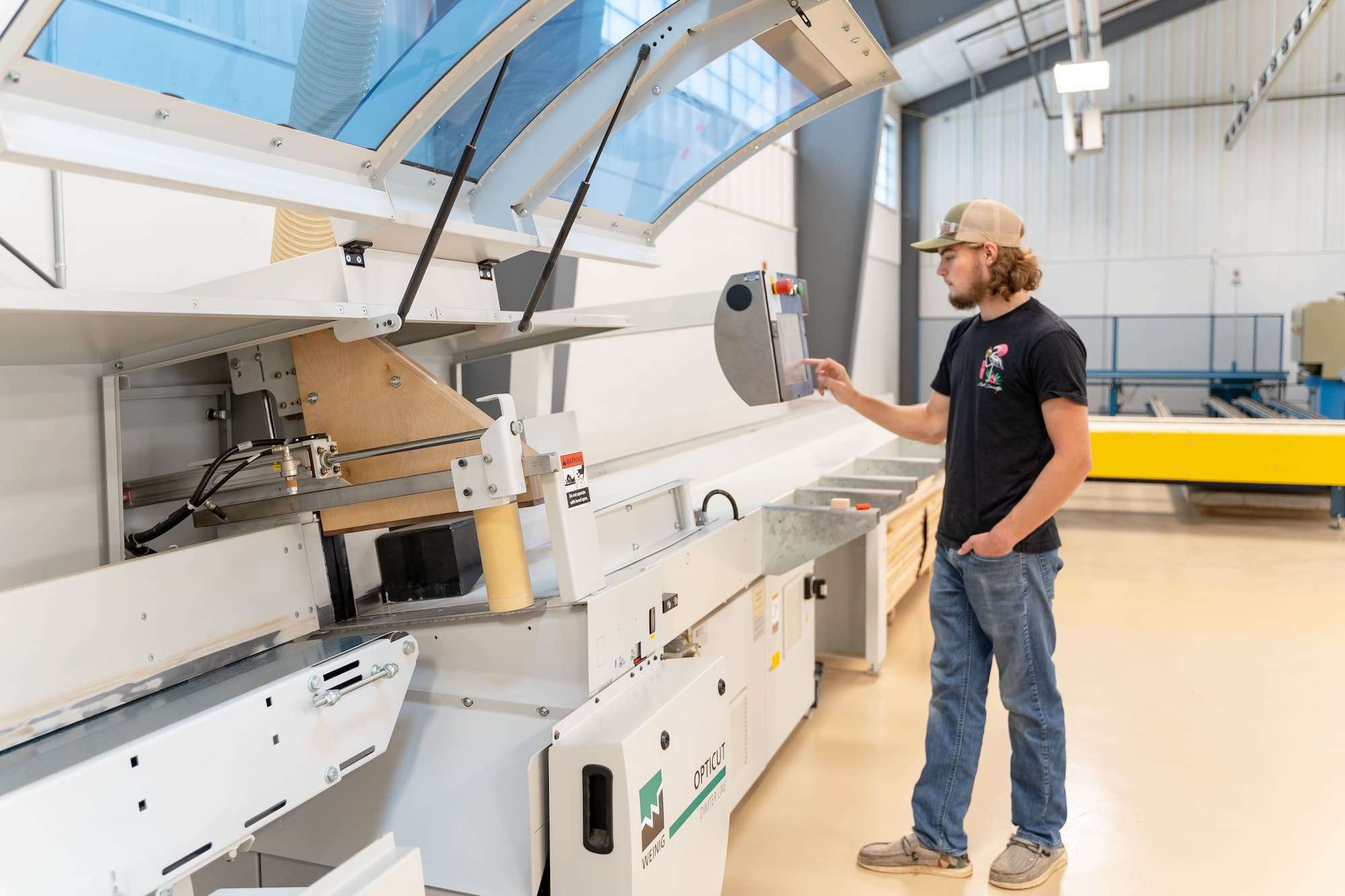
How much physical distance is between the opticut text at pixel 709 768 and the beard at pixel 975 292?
1050mm

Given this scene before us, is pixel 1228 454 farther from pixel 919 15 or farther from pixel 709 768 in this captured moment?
pixel 709 768

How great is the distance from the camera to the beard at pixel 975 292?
6.96 feet

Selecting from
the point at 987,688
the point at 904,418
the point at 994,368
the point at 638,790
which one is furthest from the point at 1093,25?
the point at 638,790

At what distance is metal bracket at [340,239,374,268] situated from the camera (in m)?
Result: 1.61

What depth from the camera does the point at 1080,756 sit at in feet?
10.1

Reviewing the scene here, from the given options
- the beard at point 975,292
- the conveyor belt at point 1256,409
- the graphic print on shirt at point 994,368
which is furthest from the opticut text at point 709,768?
the conveyor belt at point 1256,409

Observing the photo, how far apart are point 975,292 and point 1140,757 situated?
178cm

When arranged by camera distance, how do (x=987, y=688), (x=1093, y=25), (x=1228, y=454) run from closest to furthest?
(x=987, y=688) → (x=1228, y=454) → (x=1093, y=25)

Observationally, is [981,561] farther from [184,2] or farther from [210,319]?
[184,2]

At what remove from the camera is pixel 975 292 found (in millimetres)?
2148

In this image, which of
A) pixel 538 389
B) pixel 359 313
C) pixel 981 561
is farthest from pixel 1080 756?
pixel 359 313

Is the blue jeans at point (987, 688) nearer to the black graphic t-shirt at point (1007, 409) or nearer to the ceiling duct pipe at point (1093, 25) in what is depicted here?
the black graphic t-shirt at point (1007, 409)

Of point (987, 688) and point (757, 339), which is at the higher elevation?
point (757, 339)

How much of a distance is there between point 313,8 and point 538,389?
124 cm
